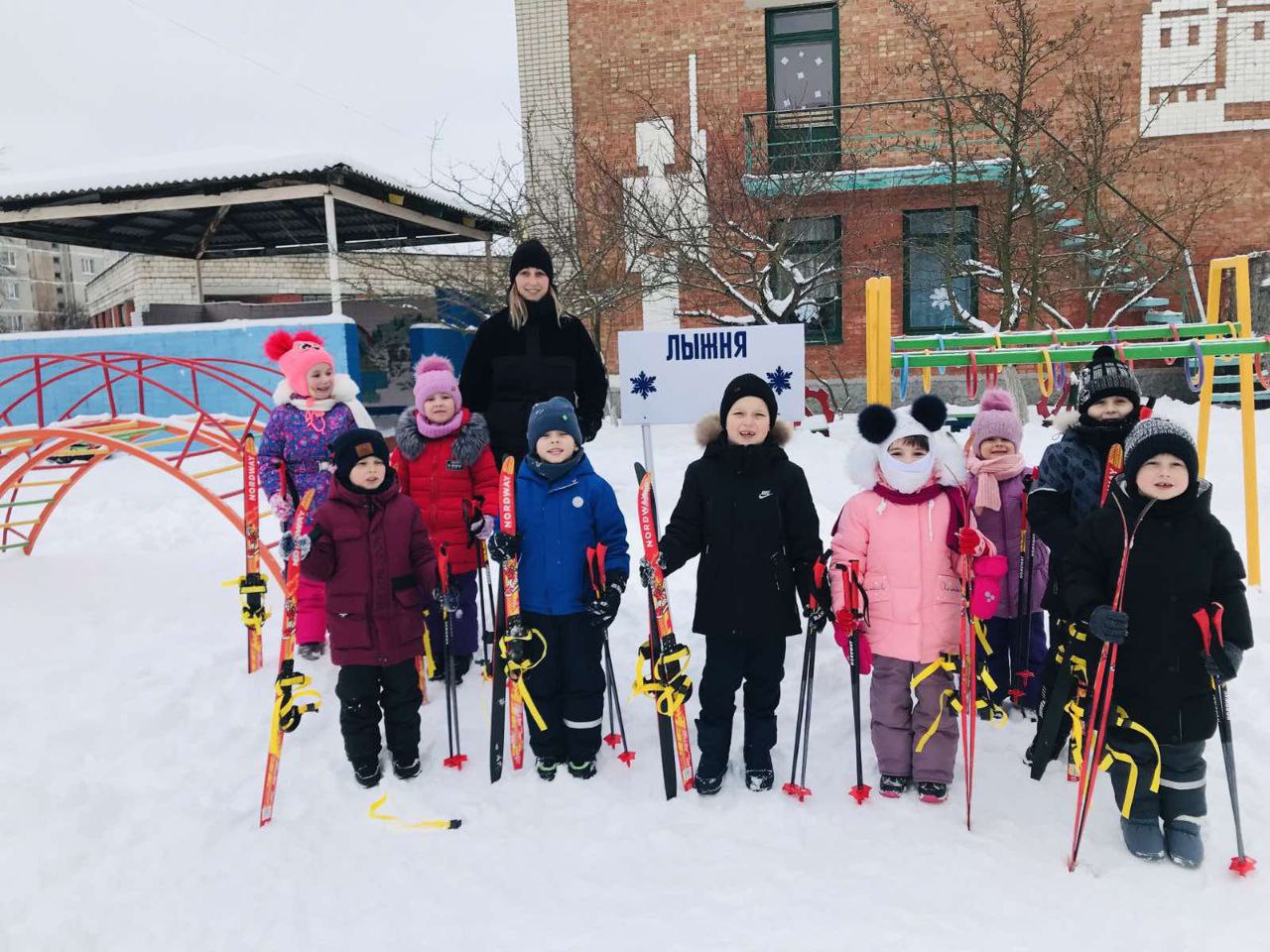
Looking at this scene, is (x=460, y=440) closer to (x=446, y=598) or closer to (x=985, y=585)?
(x=446, y=598)

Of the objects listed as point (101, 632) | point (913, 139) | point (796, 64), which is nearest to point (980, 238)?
point (913, 139)

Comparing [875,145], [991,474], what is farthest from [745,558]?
[875,145]

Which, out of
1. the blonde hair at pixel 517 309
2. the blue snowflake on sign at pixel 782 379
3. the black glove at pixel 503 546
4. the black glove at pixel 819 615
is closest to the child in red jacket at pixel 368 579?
the black glove at pixel 503 546

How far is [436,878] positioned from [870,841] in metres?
1.66

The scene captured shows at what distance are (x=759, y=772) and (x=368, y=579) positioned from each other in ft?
6.15

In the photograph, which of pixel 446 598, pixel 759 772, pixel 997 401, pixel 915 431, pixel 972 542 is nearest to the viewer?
pixel 972 542

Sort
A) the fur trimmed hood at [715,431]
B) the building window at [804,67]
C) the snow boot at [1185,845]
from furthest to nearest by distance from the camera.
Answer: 1. the building window at [804,67]
2. the fur trimmed hood at [715,431]
3. the snow boot at [1185,845]

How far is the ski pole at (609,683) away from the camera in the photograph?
3508 millimetres

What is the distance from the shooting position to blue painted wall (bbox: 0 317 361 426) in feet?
34.6

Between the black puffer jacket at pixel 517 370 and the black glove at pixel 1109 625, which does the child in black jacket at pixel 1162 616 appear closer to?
the black glove at pixel 1109 625

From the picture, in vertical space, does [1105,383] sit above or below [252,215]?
below

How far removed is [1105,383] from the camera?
3.39 m

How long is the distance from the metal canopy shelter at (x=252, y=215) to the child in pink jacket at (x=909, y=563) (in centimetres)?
917

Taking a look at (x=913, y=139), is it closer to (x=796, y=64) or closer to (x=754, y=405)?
(x=796, y=64)
